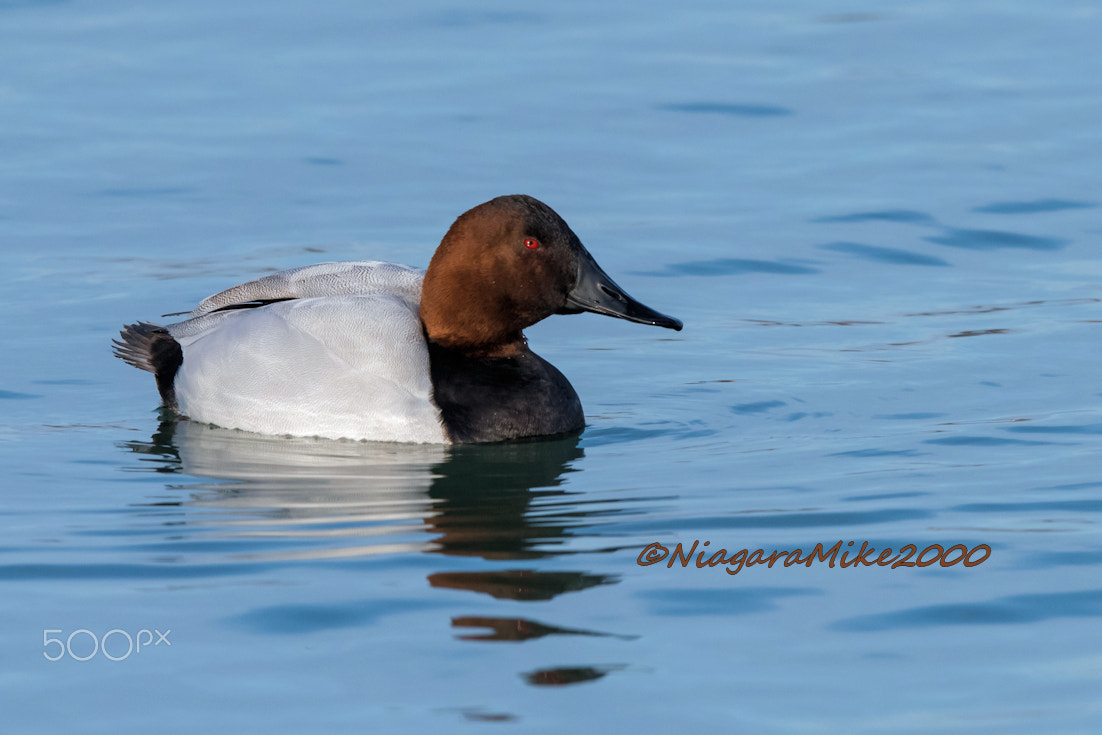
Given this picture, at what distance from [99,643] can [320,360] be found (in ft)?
9.26

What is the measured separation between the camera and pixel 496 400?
7754mm

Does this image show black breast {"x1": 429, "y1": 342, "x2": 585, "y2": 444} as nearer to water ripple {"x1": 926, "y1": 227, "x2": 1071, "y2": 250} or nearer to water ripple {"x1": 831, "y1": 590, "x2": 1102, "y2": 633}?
water ripple {"x1": 831, "y1": 590, "x2": 1102, "y2": 633}

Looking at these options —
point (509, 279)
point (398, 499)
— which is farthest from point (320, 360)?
point (398, 499)

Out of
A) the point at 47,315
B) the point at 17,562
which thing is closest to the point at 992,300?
the point at 47,315

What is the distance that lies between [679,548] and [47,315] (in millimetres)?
5346

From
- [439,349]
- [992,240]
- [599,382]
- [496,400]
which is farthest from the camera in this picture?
[992,240]

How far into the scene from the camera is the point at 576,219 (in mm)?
11680

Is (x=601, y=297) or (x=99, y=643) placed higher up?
(x=601, y=297)

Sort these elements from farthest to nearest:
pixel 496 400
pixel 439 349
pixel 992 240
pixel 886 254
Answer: pixel 992 240
pixel 886 254
pixel 439 349
pixel 496 400

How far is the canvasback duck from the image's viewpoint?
7.68 meters

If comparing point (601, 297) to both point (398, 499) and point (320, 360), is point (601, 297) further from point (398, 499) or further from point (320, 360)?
point (398, 499)

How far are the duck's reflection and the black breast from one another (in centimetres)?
8

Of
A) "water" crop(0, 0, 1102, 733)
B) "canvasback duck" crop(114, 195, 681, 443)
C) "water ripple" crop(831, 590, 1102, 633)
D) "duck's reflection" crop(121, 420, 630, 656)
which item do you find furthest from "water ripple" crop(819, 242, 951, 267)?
"water ripple" crop(831, 590, 1102, 633)

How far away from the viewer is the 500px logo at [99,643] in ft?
16.4
